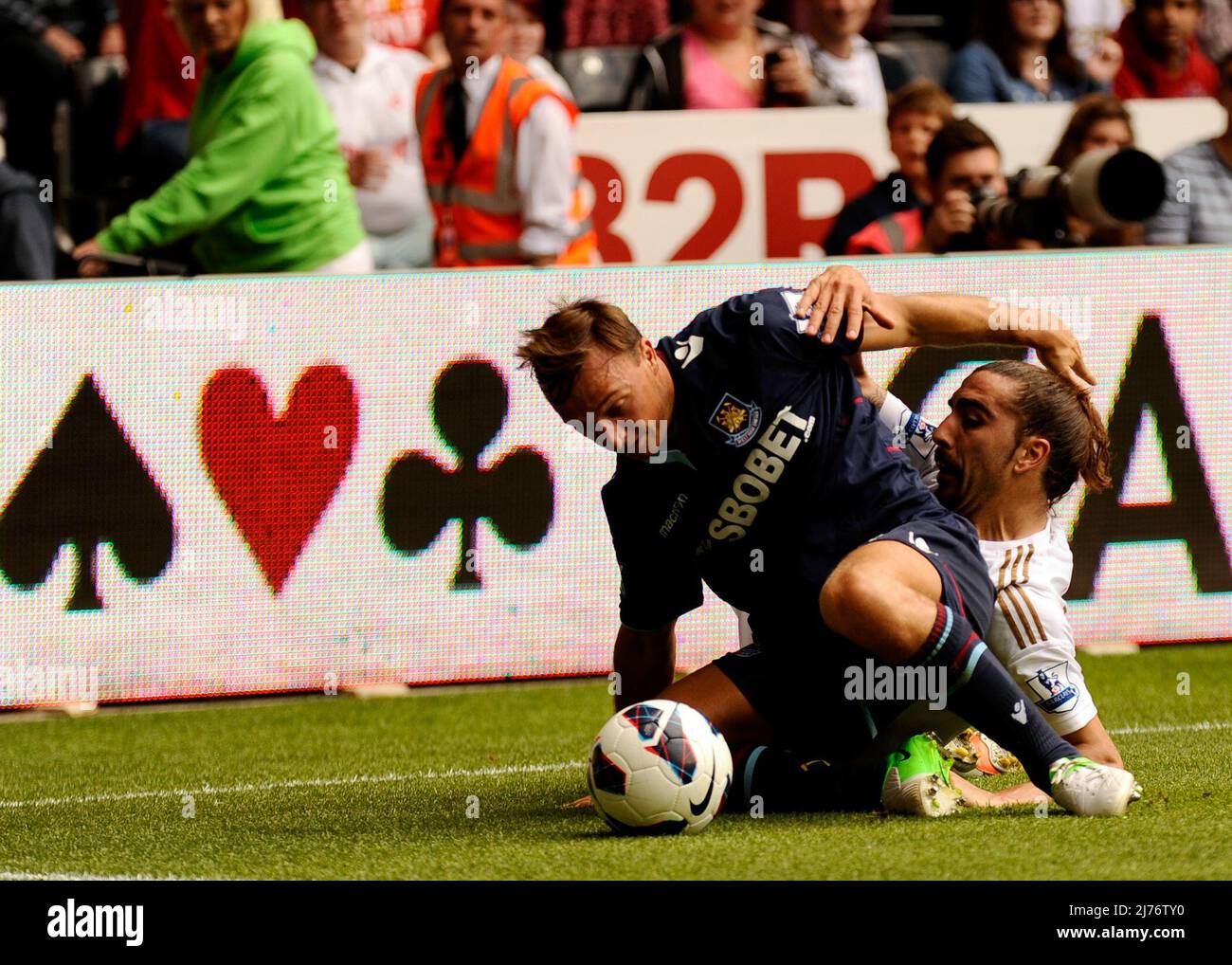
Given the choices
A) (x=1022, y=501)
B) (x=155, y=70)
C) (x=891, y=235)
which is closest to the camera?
(x=1022, y=501)

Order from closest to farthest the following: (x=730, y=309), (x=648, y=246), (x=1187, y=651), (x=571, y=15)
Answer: (x=730, y=309), (x=1187, y=651), (x=648, y=246), (x=571, y=15)

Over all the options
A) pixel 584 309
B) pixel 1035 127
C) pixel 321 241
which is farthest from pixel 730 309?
pixel 1035 127

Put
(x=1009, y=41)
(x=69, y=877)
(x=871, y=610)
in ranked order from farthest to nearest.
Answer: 1. (x=1009, y=41)
2. (x=871, y=610)
3. (x=69, y=877)

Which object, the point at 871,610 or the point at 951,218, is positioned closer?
the point at 871,610

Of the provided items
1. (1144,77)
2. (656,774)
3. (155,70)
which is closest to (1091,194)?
(656,774)

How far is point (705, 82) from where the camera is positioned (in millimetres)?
10328

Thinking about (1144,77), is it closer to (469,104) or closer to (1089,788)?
(469,104)

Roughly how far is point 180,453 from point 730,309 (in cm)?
300

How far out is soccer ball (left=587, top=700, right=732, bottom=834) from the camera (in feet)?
15.1

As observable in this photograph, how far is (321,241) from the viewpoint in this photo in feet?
26.6

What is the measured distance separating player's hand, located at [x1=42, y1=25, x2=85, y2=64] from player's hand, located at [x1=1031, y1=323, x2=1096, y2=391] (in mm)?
7252

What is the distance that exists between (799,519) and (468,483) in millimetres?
2662
